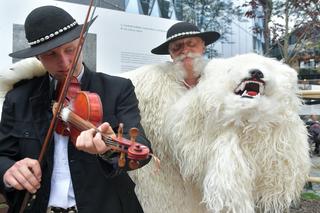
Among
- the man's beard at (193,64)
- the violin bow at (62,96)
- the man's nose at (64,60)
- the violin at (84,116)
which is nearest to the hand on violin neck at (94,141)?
the violin at (84,116)

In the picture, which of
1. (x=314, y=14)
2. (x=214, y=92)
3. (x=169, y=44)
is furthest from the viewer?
(x=314, y=14)

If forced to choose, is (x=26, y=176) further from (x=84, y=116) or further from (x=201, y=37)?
(x=201, y=37)

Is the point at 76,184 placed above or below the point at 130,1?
below

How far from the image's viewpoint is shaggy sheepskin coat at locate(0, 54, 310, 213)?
1.28 meters

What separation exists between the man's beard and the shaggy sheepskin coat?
7 centimetres

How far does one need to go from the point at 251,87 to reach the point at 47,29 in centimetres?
65

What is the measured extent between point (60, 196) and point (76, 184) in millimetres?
66

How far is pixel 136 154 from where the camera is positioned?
921mm

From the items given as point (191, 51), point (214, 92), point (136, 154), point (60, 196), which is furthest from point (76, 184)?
point (191, 51)

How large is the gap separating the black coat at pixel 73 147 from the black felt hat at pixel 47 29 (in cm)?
16

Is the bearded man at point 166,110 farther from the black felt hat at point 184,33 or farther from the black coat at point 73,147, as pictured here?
the black coat at point 73,147

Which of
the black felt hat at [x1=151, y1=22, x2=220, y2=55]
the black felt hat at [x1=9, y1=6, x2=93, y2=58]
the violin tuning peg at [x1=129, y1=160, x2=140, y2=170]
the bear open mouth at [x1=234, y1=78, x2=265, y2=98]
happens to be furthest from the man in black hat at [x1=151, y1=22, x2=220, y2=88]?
the violin tuning peg at [x1=129, y1=160, x2=140, y2=170]

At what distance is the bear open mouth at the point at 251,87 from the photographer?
128 cm

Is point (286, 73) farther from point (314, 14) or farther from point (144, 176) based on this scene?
point (314, 14)
